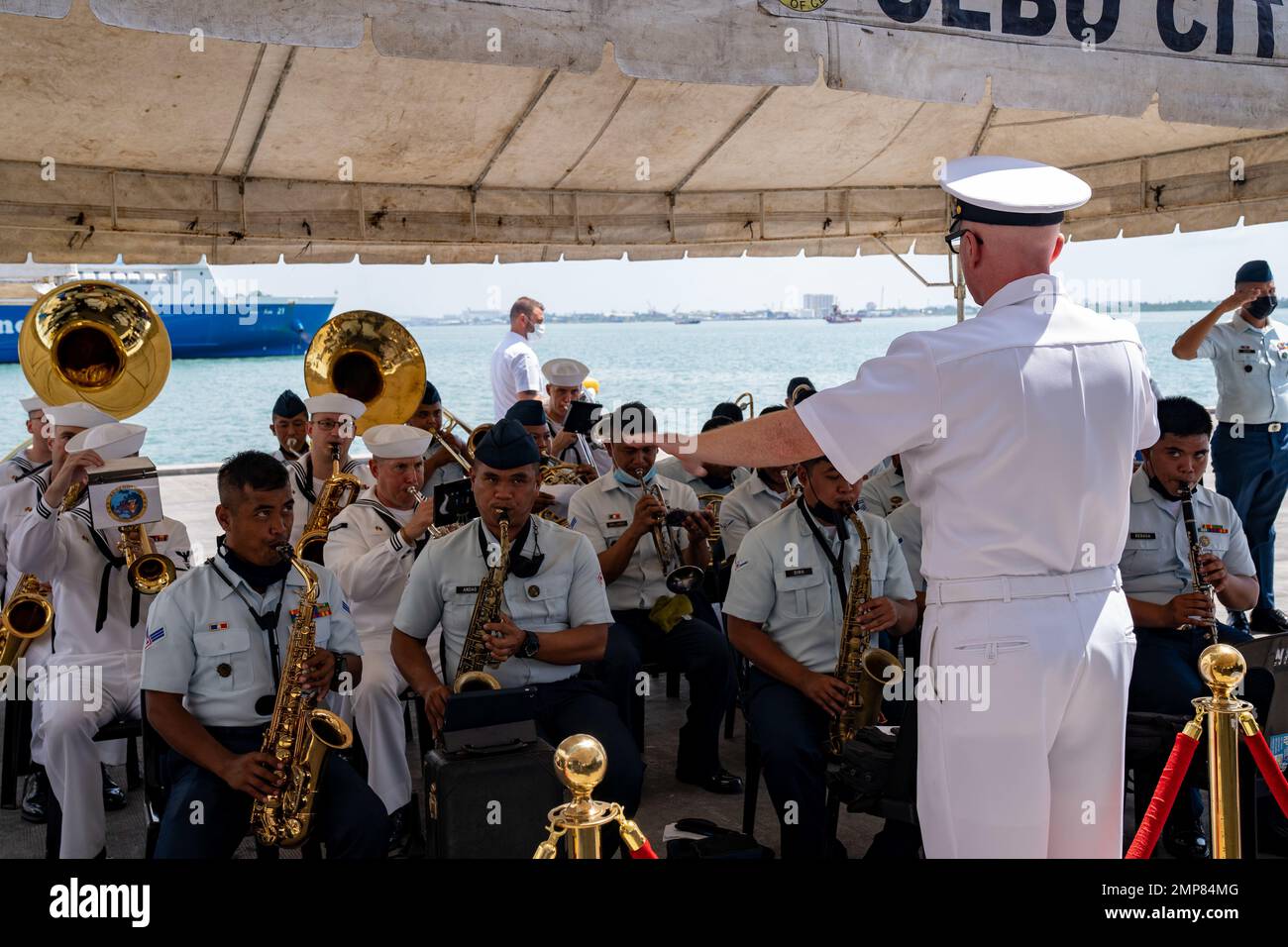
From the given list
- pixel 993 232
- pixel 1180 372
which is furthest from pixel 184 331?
pixel 993 232

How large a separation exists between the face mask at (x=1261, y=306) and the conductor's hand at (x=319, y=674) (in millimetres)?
6045

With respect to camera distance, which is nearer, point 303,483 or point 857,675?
point 857,675

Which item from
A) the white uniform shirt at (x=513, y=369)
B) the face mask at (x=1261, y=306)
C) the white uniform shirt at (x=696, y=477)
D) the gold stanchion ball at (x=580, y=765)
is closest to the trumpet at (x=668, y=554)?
the white uniform shirt at (x=696, y=477)

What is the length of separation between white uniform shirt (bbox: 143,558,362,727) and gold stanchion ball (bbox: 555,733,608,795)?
227 cm

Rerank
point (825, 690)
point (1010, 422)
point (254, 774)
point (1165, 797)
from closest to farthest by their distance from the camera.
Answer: point (1010, 422) → point (1165, 797) → point (254, 774) → point (825, 690)

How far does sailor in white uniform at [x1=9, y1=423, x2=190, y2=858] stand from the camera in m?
3.91

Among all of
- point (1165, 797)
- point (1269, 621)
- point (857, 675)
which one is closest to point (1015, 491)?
point (1165, 797)

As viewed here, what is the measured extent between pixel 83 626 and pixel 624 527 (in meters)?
2.58

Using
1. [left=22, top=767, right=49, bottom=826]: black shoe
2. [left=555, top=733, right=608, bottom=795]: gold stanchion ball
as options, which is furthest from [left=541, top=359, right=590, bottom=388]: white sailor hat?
[left=555, top=733, right=608, bottom=795]: gold stanchion ball

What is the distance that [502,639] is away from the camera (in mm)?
3955

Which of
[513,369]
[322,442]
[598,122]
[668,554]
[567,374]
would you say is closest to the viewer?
[668,554]

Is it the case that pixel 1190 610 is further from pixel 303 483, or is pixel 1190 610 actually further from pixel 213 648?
pixel 303 483
